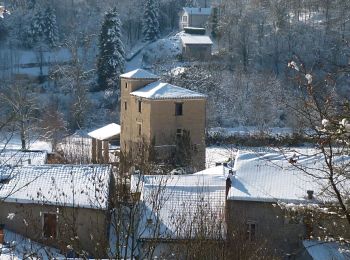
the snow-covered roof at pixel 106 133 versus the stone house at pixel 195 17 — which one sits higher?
the stone house at pixel 195 17

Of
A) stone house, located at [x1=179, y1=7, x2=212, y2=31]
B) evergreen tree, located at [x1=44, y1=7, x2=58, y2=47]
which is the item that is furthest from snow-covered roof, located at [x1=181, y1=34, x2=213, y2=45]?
evergreen tree, located at [x1=44, y1=7, x2=58, y2=47]

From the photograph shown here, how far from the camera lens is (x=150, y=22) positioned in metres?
54.0

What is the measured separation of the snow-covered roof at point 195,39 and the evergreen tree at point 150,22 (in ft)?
13.6

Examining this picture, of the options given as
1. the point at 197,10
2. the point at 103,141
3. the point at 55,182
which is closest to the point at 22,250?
the point at 55,182

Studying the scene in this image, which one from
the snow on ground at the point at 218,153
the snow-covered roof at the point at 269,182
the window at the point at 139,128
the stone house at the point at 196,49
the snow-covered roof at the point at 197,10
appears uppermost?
the snow-covered roof at the point at 197,10

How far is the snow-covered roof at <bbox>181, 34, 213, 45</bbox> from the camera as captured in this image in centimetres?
4881

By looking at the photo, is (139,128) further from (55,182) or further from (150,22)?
(150,22)

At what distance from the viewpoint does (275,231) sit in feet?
45.5

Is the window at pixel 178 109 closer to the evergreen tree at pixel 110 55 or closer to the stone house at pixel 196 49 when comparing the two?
the evergreen tree at pixel 110 55

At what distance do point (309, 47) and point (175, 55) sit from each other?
10.7m

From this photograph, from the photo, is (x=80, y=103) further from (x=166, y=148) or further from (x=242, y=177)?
(x=242, y=177)

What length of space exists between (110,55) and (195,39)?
9.63 metres

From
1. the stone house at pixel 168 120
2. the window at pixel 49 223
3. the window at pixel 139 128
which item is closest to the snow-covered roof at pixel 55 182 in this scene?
the window at pixel 49 223

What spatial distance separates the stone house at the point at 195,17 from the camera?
5600cm
